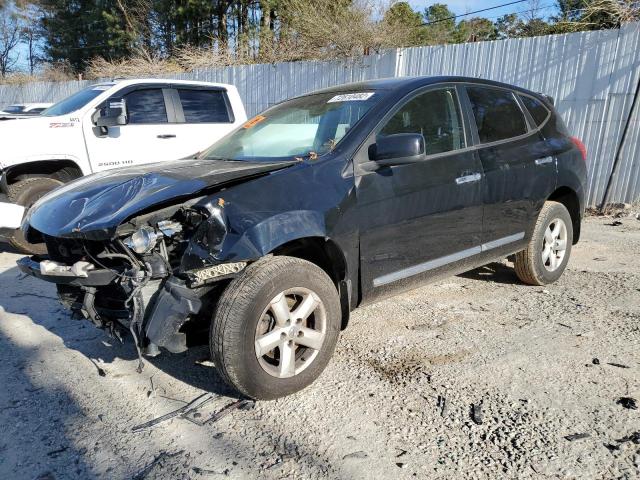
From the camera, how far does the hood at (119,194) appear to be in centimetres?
273

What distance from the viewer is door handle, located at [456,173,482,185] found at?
3752 millimetres

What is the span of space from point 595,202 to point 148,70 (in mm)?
18413

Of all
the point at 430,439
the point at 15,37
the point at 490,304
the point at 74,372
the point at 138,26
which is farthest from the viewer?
the point at 15,37

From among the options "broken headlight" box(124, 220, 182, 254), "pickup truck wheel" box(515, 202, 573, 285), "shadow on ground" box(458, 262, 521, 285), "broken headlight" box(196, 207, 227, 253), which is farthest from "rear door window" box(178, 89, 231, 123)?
"broken headlight" box(196, 207, 227, 253)

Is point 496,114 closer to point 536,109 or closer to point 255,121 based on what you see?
point 536,109

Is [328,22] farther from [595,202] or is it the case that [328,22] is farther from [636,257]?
[636,257]

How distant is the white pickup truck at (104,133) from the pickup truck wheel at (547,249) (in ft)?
14.7

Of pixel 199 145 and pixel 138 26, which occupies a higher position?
pixel 138 26

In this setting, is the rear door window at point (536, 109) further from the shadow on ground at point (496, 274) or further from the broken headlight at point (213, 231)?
the broken headlight at point (213, 231)

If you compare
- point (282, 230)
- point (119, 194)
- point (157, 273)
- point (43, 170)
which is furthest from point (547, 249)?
point (43, 170)

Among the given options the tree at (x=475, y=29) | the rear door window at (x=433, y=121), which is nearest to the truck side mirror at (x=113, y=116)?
the rear door window at (x=433, y=121)

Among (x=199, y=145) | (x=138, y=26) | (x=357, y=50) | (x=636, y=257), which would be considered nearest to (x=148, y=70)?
(x=138, y=26)

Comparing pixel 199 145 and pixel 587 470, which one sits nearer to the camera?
pixel 587 470

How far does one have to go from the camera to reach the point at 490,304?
4445mm
